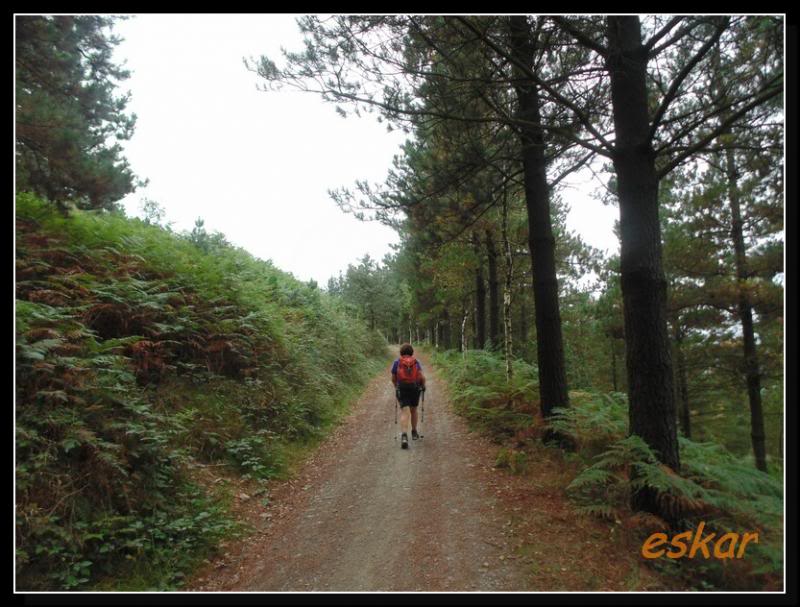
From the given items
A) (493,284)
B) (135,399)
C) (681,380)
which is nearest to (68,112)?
(135,399)

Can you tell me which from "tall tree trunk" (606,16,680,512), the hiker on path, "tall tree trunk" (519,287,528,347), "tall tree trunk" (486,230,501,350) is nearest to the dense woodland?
"tall tree trunk" (606,16,680,512)

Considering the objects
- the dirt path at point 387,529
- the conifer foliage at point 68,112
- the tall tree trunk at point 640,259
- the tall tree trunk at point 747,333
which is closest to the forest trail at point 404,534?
the dirt path at point 387,529

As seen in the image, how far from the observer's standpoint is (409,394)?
7816 mm

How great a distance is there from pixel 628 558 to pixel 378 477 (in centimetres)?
363

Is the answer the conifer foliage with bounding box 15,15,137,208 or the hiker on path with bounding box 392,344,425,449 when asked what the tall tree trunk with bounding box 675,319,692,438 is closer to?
the hiker on path with bounding box 392,344,425,449

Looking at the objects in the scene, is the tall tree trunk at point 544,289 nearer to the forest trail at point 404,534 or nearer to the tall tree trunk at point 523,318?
the forest trail at point 404,534

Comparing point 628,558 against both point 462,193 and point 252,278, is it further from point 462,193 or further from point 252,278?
point 252,278

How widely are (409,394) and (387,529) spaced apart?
3.35 m

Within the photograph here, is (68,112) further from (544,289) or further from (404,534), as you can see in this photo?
(544,289)

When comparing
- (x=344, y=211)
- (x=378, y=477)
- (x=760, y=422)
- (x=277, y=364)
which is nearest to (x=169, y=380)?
(x=277, y=364)

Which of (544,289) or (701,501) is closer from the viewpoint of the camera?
(701,501)

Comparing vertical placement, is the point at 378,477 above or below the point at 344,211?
below

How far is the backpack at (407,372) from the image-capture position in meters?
7.86

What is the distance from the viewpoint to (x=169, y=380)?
6324 millimetres
